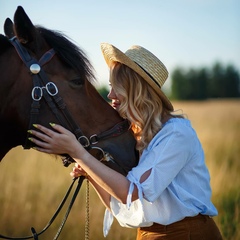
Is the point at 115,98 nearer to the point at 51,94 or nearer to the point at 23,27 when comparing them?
the point at 51,94

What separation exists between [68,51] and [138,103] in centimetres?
55

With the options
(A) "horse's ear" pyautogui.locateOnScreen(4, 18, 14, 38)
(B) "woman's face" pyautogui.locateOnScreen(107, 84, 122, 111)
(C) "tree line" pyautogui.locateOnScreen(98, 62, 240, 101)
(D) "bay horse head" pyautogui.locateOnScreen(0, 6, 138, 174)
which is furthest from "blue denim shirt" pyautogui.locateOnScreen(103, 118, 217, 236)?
(C) "tree line" pyautogui.locateOnScreen(98, 62, 240, 101)

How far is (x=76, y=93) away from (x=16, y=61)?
1.34 feet

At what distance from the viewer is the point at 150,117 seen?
270 cm

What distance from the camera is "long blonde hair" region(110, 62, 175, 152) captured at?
2686mm

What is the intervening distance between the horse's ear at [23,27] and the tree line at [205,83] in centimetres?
6434

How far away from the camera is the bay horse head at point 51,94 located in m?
2.53

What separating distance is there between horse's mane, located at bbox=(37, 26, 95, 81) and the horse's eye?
0.06 meters

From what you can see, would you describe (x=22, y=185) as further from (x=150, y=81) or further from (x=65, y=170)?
(x=150, y=81)

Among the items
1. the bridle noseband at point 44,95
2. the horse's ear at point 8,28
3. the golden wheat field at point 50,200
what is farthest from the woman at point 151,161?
the golden wheat field at point 50,200

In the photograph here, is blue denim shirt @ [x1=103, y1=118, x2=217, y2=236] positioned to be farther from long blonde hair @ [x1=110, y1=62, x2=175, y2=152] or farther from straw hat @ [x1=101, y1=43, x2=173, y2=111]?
straw hat @ [x1=101, y1=43, x2=173, y2=111]

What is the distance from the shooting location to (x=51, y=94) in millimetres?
2531

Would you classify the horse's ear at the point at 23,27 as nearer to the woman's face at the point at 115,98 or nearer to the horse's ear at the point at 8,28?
the horse's ear at the point at 8,28

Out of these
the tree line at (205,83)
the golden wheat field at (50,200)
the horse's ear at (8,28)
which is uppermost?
the horse's ear at (8,28)
